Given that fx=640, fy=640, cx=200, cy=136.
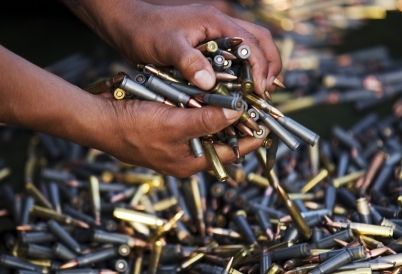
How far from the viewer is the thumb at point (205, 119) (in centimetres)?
243

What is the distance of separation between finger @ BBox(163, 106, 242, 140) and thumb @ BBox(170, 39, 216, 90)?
0.12 m

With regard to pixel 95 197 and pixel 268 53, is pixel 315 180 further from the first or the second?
pixel 95 197

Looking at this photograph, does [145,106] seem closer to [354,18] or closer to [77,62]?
[77,62]

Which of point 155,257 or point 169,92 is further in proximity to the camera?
point 155,257

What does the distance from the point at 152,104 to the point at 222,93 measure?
0.29 meters

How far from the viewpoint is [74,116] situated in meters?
2.59

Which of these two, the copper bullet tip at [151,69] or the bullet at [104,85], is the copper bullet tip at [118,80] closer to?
the bullet at [104,85]

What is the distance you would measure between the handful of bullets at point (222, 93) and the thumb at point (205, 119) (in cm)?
9

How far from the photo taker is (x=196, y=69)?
2541 millimetres

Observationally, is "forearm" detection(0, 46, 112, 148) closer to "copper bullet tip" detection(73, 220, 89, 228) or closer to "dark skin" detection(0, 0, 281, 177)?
"dark skin" detection(0, 0, 281, 177)

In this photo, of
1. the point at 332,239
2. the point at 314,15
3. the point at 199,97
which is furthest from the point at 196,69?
the point at 314,15

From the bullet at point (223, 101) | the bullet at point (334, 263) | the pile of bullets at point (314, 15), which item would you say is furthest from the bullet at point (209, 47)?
the pile of bullets at point (314, 15)

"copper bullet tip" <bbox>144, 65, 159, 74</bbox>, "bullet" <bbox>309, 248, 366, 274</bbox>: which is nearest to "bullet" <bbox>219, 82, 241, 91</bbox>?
"copper bullet tip" <bbox>144, 65, 159, 74</bbox>

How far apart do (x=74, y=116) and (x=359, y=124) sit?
8.24ft
